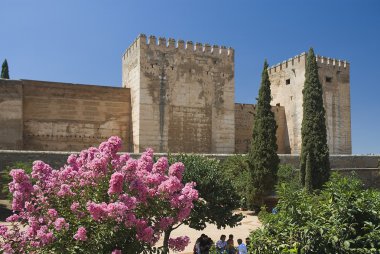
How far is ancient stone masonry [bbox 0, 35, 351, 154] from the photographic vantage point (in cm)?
1673

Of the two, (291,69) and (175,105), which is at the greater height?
(291,69)

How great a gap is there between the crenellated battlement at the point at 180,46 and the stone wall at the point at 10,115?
5671 millimetres

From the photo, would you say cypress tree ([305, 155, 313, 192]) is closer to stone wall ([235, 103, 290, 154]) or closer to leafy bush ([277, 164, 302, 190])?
leafy bush ([277, 164, 302, 190])

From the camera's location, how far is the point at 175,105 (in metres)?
18.1

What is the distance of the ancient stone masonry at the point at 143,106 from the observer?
1673cm

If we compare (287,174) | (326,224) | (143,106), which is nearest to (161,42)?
(143,106)

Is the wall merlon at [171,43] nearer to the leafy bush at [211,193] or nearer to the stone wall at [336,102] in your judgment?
the leafy bush at [211,193]

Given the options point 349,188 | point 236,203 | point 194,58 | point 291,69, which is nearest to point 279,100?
point 291,69

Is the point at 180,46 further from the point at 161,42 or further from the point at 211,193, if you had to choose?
the point at 211,193

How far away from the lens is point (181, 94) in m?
18.2

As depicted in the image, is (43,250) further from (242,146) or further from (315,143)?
(242,146)

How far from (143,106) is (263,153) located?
584 centimetres

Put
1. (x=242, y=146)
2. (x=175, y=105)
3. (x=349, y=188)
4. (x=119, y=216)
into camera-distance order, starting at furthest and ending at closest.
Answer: (x=242, y=146) < (x=175, y=105) < (x=349, y=188) < (x=119, y=216)

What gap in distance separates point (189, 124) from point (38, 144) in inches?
276
